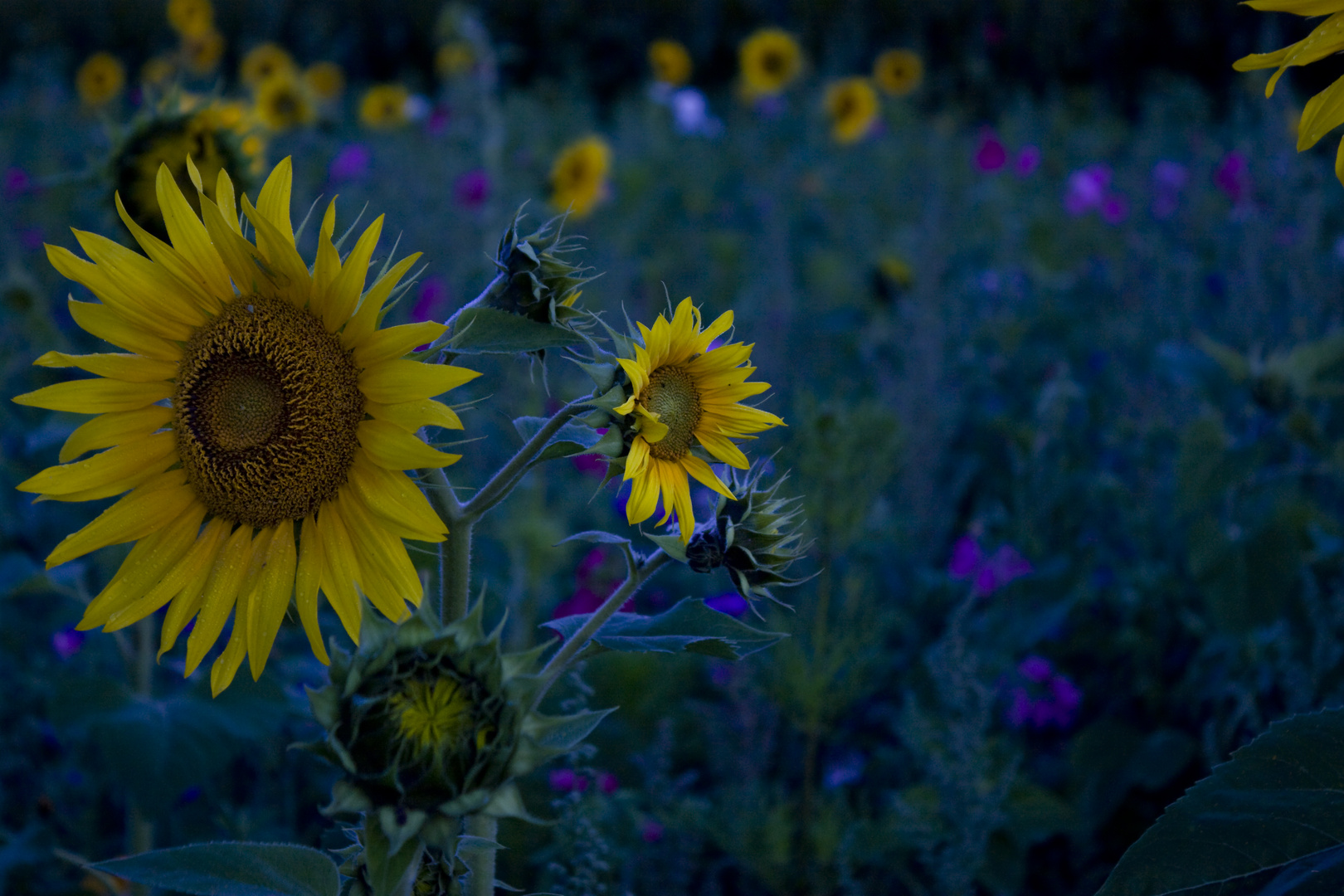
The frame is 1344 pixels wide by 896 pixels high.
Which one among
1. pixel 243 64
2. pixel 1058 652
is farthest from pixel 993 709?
pixel 243 64

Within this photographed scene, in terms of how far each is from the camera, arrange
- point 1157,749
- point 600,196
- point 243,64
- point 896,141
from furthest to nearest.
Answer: point 896,141, point 243,64, point 600,196, point 1157,749

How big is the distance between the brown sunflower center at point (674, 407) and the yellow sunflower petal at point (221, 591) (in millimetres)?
477

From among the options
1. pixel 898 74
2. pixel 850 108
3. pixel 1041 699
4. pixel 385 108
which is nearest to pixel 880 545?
pixel 1041 699

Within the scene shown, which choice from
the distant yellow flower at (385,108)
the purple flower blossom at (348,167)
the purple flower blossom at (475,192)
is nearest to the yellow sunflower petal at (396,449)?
the purple flower blossom at (475,192)

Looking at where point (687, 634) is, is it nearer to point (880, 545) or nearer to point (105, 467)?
point (105, 467)

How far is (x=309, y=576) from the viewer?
1064 millimetres

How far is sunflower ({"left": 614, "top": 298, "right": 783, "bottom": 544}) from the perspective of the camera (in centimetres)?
106

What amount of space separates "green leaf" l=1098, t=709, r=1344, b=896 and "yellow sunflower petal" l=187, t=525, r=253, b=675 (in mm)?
993

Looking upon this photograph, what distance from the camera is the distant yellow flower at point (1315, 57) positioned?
3.34 feet

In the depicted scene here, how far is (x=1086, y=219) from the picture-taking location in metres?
5.38

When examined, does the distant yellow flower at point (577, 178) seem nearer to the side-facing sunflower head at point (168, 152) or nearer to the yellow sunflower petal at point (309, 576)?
the side-facing sunflower head at point (168, 152)

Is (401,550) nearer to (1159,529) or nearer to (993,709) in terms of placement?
(993,709)

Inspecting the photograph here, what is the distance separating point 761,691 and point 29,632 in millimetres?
1912

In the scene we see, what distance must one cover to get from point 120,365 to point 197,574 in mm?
248
